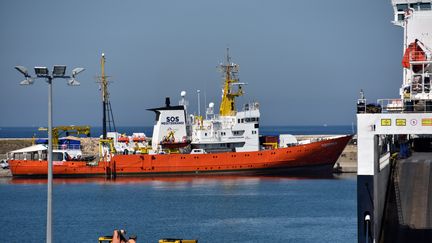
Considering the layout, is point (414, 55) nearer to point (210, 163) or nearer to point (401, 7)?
point (401, 7)

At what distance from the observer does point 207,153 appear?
73.8 metres

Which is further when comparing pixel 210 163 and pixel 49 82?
pixel 210 163

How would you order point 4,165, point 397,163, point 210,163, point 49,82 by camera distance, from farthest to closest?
point 4,165 → point 210,163 → point 397,163 → point 49,82

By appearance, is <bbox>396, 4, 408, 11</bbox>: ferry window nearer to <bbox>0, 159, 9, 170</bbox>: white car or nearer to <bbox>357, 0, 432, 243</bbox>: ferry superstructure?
<bbox>357, 0, 432, 243</bbox>: ferry superstructure

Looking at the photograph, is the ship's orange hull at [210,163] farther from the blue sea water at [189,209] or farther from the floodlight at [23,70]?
the floodlight at [23,70]

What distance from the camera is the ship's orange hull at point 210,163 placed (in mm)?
72938

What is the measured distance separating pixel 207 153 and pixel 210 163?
1261 mm

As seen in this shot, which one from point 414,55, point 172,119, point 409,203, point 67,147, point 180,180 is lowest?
point 180,180

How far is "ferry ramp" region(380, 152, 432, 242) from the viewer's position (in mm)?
19016

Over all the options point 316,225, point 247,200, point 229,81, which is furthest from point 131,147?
point 316,225

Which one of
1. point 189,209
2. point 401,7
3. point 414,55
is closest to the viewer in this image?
point 414,55

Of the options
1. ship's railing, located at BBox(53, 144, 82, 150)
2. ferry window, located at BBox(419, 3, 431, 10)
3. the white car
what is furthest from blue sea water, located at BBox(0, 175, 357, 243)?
ferry window, located at BBox(419, 3, 431, 10)

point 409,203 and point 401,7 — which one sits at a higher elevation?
point 401,7

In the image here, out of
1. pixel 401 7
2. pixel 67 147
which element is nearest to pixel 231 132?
pixel 67 147
